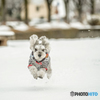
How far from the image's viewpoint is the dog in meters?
5.62

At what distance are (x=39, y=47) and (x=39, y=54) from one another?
0.42 ft

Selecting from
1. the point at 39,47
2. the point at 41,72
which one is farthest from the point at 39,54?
the point at 41,72

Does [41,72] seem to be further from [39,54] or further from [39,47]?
[39,47]

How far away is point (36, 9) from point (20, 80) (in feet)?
242

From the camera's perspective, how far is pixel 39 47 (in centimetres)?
561

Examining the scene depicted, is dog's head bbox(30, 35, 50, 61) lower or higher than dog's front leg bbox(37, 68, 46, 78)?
higher

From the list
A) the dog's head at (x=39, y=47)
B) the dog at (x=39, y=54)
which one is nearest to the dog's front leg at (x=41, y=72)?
the dog at (x=39, y=54)

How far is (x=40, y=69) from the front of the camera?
5.89m

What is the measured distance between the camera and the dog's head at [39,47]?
5.60 metres

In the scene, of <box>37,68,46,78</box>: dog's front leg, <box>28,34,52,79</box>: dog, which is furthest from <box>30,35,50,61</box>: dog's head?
<box>37,68,46,78</box>: dog's front leg

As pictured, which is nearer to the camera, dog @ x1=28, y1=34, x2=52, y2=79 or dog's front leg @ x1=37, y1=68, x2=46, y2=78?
dog @ x1=28, y1=34, x2=52, y2=79

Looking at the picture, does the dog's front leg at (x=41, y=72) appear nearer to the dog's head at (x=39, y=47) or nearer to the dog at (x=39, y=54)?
the dog at (x=39, y=54)

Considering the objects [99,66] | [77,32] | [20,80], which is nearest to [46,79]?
[20,80]

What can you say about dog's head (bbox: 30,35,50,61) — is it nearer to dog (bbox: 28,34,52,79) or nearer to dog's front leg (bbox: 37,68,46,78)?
dog (bbox: 28,34,52,79)
